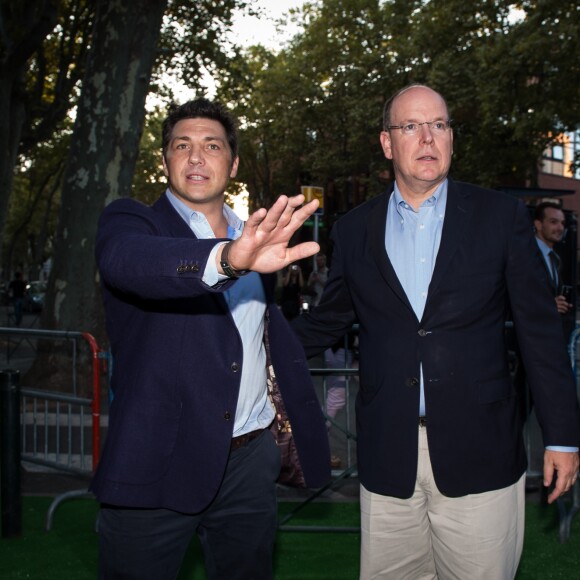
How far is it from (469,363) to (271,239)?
111cm

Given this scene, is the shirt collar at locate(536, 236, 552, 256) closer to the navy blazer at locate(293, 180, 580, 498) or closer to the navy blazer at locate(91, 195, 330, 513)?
the navy blazer at locate(293, 180, 580, 498)

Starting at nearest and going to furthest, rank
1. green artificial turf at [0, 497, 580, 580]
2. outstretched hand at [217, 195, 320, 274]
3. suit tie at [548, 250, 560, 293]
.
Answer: outstretched hand at [217, 195, 320, 274] < green artificial turf at [0, 497, 580, 580] < suit tie at [548, 250, 560, 293]

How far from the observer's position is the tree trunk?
12.2 meters

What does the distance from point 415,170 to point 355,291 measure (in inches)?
19.5

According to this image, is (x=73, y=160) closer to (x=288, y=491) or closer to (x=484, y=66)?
(x=288, y=491)

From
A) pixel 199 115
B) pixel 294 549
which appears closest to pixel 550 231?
pixel 294 549

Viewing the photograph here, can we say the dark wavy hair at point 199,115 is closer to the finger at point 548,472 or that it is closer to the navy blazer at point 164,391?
the navy blazer at point 164,391

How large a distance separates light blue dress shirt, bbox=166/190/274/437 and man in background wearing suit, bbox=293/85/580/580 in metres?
0.41

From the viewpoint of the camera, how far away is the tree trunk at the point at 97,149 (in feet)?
40.1

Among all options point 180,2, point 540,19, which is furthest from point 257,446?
point 180,2

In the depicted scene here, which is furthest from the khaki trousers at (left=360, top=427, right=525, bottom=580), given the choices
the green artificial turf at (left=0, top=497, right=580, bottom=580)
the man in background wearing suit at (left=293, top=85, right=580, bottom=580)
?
the green artificial turf at (left=0, top=497, right=580, bottom=580)

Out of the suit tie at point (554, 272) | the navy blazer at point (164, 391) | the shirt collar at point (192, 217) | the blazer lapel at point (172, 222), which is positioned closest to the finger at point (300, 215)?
the navy blazer at point (164, 391)

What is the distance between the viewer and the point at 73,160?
12.4 m

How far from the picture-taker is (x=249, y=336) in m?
2.97
